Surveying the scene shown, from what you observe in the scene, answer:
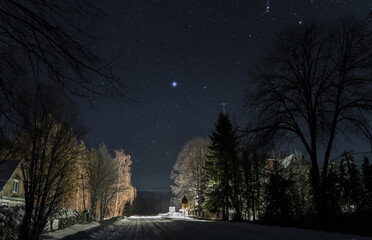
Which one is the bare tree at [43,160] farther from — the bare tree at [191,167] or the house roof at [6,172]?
the bare tree at [191,167]

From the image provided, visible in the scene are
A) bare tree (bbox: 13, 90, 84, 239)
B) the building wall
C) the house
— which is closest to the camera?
bare tree (bbox: 13, 90, 84, 239)

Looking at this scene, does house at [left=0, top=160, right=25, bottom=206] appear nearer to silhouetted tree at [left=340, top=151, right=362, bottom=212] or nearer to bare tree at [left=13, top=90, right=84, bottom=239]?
bare tree at [left=13, top=90, right=84, bottom=239]

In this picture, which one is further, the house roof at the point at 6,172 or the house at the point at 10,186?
the house roof at the point at 6,172

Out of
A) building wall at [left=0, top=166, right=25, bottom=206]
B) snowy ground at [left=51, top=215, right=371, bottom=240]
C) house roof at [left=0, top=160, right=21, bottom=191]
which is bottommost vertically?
snowy ground at [left=51, top=215, right=371, bottom=240]

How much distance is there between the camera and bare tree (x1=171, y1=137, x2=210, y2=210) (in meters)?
40.5

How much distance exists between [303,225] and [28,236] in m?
14.0

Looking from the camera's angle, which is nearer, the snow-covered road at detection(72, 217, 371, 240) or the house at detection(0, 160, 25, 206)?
the snow-covered road at detection(72, 217, 371, 240)

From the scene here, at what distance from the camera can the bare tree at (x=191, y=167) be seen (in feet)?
133

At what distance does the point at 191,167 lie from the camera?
4144 centimetres

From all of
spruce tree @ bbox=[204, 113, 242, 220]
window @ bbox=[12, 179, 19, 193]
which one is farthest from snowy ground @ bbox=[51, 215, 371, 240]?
window @ bbox=[12, 179, 19, 193]

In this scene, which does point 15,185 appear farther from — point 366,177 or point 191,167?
point 366,177

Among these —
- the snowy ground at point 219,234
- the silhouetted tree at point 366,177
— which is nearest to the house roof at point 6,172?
the snowy ground at point 219,234

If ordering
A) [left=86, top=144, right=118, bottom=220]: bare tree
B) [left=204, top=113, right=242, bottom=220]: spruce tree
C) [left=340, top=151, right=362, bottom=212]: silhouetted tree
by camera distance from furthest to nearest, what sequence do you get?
[left=86, top=144, right=118, bottom=220]: bare tree, [left=340, top=151, right=362, bottom=212]: silhouetted tree, [left=204, top=113, right=242, bottom=220]: spruce tree

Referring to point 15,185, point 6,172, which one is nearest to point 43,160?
point 6,172
